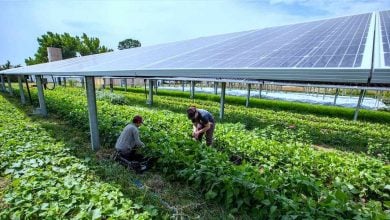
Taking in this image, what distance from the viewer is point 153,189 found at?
445 centimetres

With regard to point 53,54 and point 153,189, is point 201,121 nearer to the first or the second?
point 153,189

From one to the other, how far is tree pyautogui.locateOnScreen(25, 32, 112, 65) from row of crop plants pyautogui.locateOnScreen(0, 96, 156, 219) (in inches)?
1524

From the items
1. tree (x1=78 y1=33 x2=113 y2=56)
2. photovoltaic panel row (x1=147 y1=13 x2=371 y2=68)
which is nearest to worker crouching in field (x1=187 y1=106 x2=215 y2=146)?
photovoltaic panel row (x1=147 y1=13 x2=371 y2=68)

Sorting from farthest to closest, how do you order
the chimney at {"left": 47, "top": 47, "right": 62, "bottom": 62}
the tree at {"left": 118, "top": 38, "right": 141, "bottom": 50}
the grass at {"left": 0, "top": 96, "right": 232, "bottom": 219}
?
1. the tree at {"left": 118, "top": 38, "right": 141, "bottom": 50}
2. the chimney at {"left": 47, "top": 47, "right": 62, "bottom": 62}
3. the grass at {"left": 0, "top": 96, "right": 232, "bottom": 219}

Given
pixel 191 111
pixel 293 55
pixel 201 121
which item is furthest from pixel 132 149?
pixel 293 55

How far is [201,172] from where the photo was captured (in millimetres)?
4199

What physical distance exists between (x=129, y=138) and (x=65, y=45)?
1616 inches

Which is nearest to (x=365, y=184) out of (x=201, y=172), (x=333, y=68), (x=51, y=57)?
(x=201, y=172)

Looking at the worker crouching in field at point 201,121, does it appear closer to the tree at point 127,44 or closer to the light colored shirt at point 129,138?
the light colored shirt at point 129,138

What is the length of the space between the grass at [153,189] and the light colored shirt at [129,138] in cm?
44

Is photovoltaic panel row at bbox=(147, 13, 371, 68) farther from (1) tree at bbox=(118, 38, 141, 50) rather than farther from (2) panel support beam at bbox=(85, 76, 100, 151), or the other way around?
(1) tree at bbox=(118, 38, 141, 50)

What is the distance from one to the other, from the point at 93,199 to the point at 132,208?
2.04 feet

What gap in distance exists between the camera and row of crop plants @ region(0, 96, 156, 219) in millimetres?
3346

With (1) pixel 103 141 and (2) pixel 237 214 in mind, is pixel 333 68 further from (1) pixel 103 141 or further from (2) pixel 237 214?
(1) pixel 103 141
